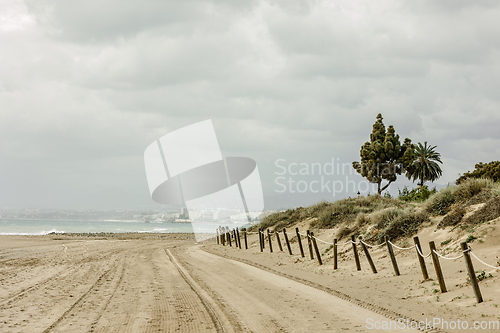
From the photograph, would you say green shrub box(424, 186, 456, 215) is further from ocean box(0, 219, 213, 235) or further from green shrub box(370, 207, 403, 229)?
ocean box(0, 219, 213, 235)

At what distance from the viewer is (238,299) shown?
902cm

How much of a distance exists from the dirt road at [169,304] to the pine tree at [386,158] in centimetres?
3090

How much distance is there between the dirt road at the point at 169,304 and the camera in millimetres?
6691

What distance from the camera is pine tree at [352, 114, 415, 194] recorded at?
40.7m

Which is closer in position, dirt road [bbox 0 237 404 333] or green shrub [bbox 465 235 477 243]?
dirt road [bbox 0 237 404 333]

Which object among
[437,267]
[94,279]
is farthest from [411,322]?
[94,279]

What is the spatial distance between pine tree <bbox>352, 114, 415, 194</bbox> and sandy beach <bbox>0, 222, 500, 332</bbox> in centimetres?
2794

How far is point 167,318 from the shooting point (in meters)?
7.13

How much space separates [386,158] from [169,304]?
37700 millimetres

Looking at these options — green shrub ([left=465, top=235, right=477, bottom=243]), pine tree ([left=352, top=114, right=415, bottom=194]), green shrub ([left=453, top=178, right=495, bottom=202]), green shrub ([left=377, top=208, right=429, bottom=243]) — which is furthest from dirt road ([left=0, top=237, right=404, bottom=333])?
pine tree ([left=352, top=114, right=415, bottom=194])

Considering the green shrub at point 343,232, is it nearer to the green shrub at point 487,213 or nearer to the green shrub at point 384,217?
the green shrub at point 384,217

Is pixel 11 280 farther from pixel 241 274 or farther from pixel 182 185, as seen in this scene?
pixel 182 185

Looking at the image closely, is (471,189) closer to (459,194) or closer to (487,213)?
(459,194)

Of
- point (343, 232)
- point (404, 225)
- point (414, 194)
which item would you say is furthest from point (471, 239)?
point (414, 194)
